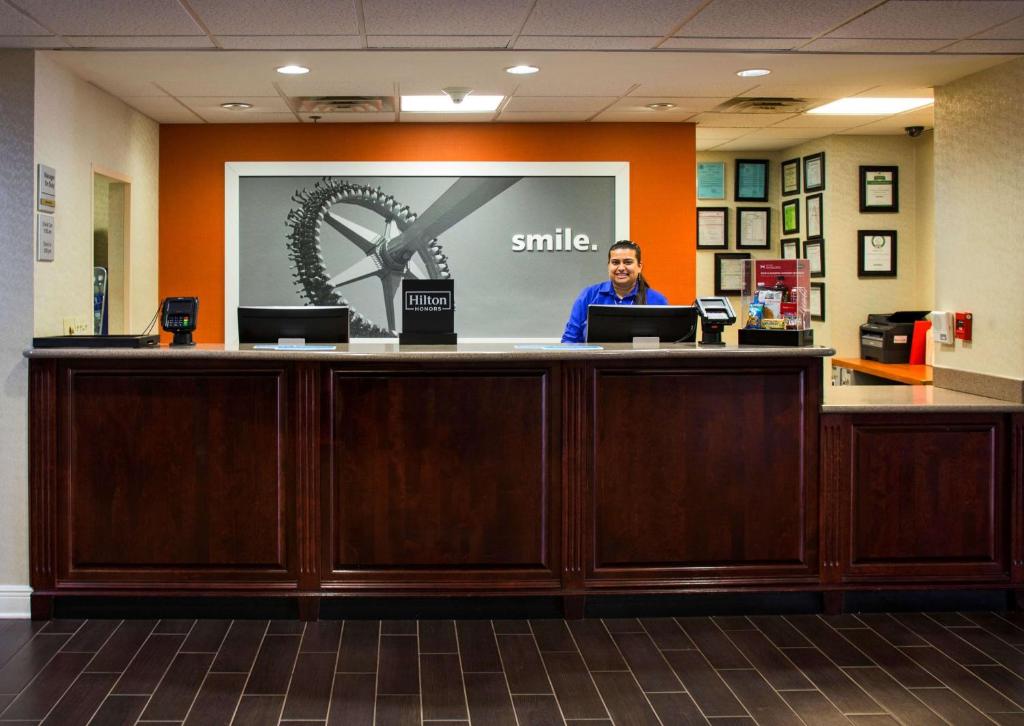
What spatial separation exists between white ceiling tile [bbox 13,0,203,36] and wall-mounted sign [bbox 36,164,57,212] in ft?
2.21

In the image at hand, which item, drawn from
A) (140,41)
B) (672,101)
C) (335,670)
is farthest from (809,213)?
(335,670)

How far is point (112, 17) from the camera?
3990 mm

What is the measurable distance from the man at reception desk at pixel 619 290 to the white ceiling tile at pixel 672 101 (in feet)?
2.83

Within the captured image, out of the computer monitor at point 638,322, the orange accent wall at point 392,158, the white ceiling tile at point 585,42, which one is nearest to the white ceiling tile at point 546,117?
the orange accent wall at point 392,158

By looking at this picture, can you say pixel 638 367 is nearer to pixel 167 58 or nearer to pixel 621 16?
pixel 621 16

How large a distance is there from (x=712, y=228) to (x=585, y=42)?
13.3ft

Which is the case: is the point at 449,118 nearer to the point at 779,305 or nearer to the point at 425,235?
the point at 425,235

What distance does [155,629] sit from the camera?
407 cm

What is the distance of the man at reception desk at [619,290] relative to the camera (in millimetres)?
5590

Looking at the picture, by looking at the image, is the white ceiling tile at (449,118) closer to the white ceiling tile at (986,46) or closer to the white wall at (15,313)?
the white wall at (15,313)

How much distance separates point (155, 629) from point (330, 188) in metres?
3.40

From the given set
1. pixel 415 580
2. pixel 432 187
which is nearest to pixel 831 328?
pixel 432 187

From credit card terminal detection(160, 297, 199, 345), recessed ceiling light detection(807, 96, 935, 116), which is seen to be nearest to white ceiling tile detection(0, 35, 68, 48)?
credit card terminal detection(160, 297, 199, 345)

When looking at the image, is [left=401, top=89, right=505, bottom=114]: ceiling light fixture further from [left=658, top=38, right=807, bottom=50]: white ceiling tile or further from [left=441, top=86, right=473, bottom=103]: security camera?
[left=658, top=38, right=807, bottom=50]: white ceiling tile
